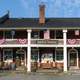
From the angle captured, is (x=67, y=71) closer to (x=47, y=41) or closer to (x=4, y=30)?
(x=47, y=41)

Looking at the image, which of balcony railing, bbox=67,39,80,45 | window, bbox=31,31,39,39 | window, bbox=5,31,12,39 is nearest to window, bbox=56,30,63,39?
balcony railing, bbox=67,39,80,45

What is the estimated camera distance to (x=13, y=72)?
6044cm

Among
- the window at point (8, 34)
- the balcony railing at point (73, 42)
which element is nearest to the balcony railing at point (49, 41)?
the balcony railing at point (73, 42)

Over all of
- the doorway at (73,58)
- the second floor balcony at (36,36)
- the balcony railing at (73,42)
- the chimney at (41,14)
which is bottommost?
the doorway at (73,58)

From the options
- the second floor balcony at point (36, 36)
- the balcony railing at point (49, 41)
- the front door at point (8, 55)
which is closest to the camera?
the balcony railing at point (49, 41)

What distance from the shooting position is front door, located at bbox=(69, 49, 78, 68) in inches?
2548

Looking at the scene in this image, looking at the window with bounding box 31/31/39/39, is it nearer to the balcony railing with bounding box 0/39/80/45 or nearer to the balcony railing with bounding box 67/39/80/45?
the balcony railing with bounding box 0/39/80/45

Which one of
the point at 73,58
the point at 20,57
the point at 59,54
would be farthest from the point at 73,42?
the point at 20,57

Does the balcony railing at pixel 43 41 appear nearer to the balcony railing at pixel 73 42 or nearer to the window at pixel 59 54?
the balcony railing at pixel 73 42

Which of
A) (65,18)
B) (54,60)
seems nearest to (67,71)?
(54,60)

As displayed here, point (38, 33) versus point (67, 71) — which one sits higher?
point (38, 33)

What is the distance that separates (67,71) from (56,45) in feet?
12.4

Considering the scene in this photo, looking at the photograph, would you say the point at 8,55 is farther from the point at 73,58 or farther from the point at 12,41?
the point at 73,58

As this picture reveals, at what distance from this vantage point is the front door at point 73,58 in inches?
2548
